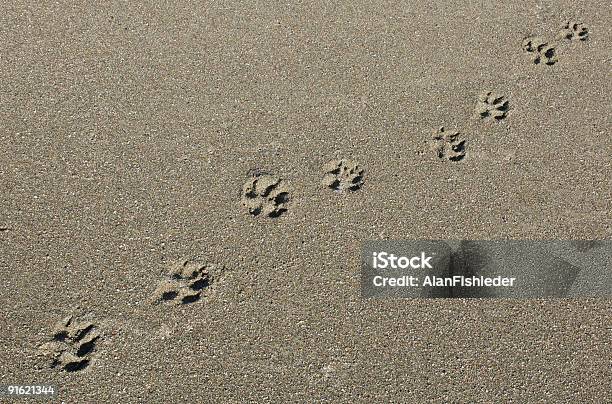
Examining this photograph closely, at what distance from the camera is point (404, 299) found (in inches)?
129

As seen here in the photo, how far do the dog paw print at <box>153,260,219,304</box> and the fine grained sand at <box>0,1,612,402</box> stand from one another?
0.02 m

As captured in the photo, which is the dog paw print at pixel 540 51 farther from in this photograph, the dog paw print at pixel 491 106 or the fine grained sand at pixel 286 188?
the dog paw print at pixel 491 106

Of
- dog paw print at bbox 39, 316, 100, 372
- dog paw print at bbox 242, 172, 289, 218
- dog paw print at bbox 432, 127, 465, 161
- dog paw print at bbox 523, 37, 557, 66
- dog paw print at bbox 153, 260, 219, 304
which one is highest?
dog paw print at bbox 523, 37, 557, 66

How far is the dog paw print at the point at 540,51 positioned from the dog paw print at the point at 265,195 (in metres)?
2.22

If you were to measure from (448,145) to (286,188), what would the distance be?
1.25 meters

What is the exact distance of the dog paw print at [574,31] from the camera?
12.4 feet

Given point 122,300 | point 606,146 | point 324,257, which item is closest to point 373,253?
point 324,257

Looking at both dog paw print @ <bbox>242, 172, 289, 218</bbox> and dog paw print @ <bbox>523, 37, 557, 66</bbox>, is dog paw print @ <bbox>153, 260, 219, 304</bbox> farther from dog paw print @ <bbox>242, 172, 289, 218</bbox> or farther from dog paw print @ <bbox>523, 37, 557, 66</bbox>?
dog paw print @ <bbox>523, 37, 557, 66</bbox>

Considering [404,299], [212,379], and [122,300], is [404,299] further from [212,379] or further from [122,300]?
[122,300]

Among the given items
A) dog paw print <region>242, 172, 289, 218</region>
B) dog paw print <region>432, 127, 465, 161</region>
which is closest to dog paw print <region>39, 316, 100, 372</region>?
dog paw print <region>242, 172, 289, 218</region>

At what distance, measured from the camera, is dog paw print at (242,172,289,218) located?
3350 mm

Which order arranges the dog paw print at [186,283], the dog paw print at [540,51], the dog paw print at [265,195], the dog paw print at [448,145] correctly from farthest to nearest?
the dog paw print at [540,51], the dog paw print at [448,145], the dog paw print at [265,195], the dog paw print at [186,283]

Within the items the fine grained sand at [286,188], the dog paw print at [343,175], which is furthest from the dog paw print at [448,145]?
the dog paw print at [343,175]

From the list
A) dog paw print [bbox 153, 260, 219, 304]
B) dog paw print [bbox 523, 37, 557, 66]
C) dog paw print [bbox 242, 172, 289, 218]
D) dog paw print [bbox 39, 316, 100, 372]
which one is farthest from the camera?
dog paw print [bbox 523, 37, 557, 66]
